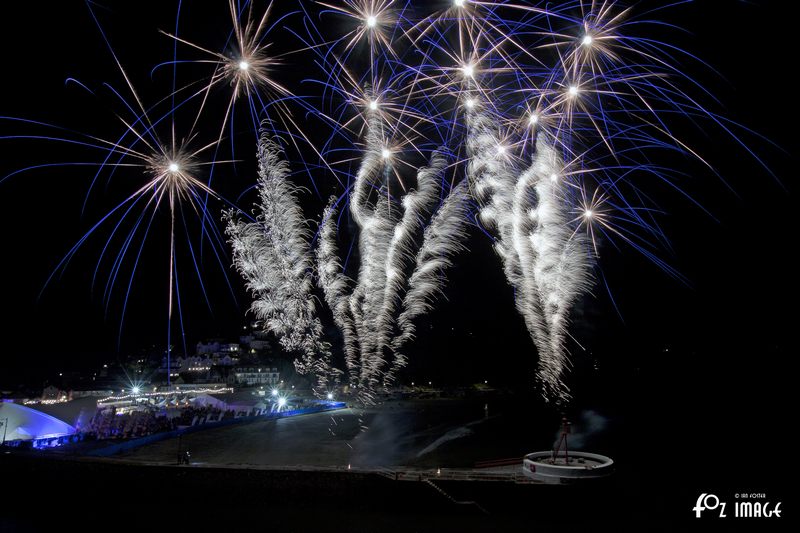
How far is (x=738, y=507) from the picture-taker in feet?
26.8

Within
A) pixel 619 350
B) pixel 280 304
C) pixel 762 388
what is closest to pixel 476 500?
pixel 280 304

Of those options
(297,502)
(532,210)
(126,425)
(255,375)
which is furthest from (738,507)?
(255,375)

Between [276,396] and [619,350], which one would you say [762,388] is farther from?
[276,396]

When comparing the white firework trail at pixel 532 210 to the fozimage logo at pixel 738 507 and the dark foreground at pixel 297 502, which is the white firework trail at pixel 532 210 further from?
the fozimage logo at pixel 738 507

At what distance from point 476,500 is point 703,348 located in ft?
209

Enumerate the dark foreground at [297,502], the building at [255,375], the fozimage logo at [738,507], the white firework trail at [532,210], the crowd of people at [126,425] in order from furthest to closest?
the building at [255,375]
the crowd of people at [126,425]
the white firework trail at [532,210]
the fozimage logo at [738,507]
the dark foreground at [297,502]

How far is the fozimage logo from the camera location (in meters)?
8.01

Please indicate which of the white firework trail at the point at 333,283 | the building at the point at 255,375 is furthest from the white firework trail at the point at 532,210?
the building at the point at 255,375

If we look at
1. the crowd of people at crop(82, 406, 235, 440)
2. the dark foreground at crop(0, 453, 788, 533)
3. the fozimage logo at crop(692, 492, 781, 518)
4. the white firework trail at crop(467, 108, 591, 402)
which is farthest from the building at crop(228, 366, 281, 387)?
the fozimage logo at crop(692, 492, 781, 518)

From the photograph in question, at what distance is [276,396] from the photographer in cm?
4069

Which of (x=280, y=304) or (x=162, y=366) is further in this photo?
(x=162, y=366)

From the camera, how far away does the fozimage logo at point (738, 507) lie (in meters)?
8.01

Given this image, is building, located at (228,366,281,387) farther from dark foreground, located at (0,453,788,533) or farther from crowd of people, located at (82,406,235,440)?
dark foreground, located at (0,453,788,533)

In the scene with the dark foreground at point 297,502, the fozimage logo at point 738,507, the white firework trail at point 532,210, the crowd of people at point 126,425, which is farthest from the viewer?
the crowd of people at point 126,425
